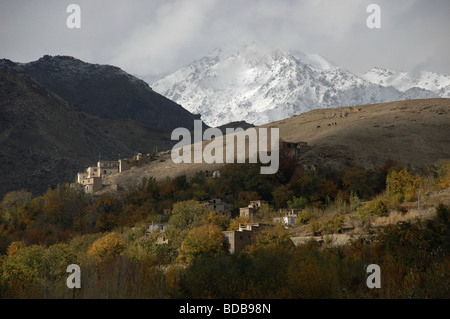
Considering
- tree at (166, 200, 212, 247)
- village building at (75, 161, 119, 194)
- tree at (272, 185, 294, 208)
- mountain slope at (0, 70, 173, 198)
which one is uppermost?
mountain slope at (0, 70, 173, 198)

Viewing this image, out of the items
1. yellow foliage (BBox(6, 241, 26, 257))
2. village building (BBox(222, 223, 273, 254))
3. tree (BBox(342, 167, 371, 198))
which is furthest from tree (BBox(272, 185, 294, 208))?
yellow foliage (BBox(6, 241, 26, 257))

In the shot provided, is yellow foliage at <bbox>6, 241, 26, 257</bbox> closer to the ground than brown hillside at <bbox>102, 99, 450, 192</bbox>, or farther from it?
closer to the ground

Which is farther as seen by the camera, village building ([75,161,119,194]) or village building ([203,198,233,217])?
village building ([75,161,119,194])

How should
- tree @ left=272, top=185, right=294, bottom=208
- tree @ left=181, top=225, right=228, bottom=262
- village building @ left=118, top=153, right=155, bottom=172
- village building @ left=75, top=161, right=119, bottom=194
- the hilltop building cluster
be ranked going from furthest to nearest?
village building @ left=118, top=153, right=155, bottom=172 → the hilltop building cluster → village building @ left=75, top=161, right=119, bottom=194 → tree @ left=272, top=185, right=294, bottom=208 → tree @ left=181, top=225, right=228, bottom=262

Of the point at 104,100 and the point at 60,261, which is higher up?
the point at 104,100

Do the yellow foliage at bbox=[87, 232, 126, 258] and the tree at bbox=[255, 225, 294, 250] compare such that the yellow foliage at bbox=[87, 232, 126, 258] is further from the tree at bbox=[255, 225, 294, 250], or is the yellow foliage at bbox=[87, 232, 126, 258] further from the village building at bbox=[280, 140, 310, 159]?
the village building at bbox=[280, 140, 310, 159]

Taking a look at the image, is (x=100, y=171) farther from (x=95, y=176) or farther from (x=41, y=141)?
(x=41, y=141)

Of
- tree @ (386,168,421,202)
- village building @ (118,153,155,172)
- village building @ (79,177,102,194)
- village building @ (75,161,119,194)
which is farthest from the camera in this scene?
village building @ (118,153,155,172)

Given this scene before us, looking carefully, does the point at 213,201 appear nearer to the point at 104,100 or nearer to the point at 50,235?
the point at 50,235

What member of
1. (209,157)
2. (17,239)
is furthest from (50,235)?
(209,157)

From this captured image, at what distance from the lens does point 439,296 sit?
2769 cm

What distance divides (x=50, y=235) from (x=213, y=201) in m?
15.7

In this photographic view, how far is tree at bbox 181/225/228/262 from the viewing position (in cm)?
4302
